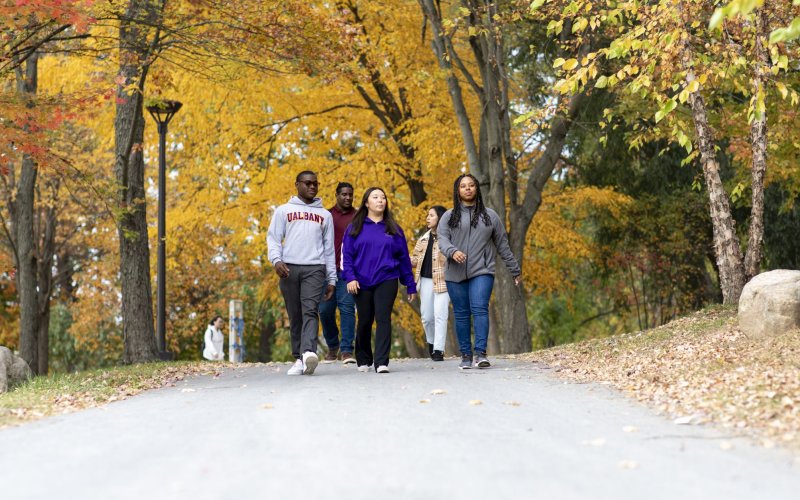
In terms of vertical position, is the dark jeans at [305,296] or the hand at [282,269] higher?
the hand at [282,269]

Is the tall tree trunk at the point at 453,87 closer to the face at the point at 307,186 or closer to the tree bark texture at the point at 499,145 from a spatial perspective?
the tree bark texture at the point at 499,145

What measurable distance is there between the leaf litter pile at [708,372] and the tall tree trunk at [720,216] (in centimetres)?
51

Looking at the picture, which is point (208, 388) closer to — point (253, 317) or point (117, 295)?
point (117, 295)

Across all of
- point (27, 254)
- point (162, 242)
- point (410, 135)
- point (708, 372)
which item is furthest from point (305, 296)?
point (27, 254)

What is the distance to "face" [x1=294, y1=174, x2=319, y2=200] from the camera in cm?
1061

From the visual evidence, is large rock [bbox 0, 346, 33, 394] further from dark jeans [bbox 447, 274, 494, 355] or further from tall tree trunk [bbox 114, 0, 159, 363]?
dark jeans [bbox 447, 274, 494, 355]

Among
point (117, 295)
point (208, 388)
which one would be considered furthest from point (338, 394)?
point (117, 295)

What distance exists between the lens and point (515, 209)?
18688 mm

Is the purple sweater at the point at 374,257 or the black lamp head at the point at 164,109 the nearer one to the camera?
the purple sweater at the point at 374,257

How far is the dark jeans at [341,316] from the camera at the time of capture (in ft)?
41.8

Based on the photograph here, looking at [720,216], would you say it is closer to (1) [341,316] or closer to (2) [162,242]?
(1) [341,316]

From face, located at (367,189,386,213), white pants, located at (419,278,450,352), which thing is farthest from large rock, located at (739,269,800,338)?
face, located at (367,189,386,213)

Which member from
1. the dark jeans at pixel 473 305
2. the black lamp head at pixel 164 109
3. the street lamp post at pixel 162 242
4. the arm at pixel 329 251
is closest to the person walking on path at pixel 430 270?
the dark jeans at pixel 473 305

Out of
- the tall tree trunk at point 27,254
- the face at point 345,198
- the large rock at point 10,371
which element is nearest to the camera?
the large rock at point 10,371
